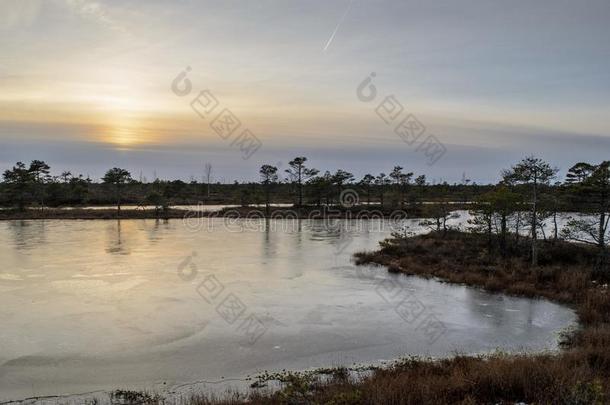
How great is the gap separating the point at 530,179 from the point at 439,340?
1061 centimetres

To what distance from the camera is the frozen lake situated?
27.5 ft

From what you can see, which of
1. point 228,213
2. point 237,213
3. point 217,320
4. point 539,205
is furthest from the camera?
point 237,213

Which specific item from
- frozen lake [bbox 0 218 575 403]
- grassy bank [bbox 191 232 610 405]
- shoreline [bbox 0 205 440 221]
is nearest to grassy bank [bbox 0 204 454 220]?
shoreline [bbox 0 205 440 221]

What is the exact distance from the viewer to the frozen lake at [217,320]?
27.5 feet

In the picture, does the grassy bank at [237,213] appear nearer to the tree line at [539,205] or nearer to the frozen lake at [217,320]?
the tree line at [539,205]

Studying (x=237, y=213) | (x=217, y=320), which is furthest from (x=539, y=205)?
(x=237, y=213)

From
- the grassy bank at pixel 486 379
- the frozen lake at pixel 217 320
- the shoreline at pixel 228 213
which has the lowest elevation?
the frozen lake at pixel 217 320

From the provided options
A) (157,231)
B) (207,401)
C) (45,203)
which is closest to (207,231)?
(157,231)

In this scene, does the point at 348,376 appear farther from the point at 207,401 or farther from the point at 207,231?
the point at 207,231

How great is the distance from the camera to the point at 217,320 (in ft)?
37.8

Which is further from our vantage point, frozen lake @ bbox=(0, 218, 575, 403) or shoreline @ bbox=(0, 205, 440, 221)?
shoreline @ bbox=(0, 205, 440, 221)

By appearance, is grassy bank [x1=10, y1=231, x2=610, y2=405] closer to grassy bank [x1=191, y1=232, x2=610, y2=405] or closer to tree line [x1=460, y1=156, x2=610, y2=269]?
grassy bank [x1=191, y1=232, x2=610, y2=405]

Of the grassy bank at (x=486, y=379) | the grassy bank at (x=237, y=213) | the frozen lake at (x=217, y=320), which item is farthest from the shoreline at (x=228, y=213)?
the grassy bank at (x=486, y=379)

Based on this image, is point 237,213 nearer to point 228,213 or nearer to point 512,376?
point 228,213
